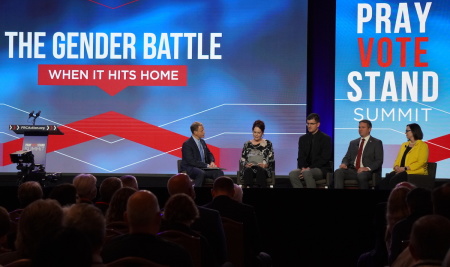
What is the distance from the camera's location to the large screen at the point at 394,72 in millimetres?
9711

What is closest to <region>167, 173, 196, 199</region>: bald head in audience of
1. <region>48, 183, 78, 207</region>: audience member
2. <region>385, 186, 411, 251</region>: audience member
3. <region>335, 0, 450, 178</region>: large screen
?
<region>48, 183, 78, 207</region>: audience member

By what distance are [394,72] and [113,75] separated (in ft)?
13.6

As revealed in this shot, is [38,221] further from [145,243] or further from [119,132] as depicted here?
[119,132]

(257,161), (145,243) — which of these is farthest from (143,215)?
(257,161)

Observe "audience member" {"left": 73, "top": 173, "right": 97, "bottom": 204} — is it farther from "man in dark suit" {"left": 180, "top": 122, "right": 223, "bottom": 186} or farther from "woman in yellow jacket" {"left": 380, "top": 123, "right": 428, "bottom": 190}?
"woman in yellow jacket" {"left": 380, "top": 123, "right": 428, "bottom": 190}

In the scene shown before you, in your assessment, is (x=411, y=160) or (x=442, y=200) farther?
(x=411, y=160)

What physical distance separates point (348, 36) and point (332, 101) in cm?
98

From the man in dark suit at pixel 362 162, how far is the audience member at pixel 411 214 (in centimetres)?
445

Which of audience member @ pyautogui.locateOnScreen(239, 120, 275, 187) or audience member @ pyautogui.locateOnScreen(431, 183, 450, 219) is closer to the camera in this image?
audience member @ pyautogui.locateOnScreen(431, 183, 450, 219)

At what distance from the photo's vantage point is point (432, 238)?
2.10 metres

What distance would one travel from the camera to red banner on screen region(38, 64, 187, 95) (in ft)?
33.2

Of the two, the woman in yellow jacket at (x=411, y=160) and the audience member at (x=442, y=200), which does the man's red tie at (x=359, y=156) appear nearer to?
the woman in yellow jacket at (x=411, y=160)

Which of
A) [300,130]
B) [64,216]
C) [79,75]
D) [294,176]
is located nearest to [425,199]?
[64,216]

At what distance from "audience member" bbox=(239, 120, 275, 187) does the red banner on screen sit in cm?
204
